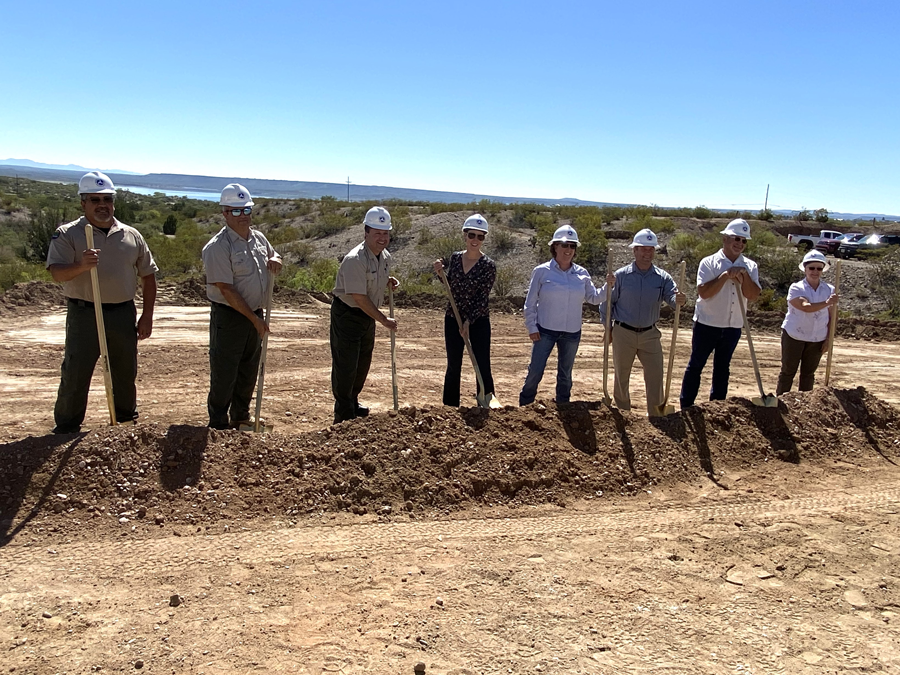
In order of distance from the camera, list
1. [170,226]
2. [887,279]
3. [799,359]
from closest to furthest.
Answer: [799,359], [887,279], [170,226]

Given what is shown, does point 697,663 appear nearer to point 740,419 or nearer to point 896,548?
point 896,548

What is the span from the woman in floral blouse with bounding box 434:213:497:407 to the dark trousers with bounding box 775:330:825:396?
9.52 feet

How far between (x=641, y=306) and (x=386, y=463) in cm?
249

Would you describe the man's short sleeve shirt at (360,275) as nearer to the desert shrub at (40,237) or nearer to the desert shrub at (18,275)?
the desert shrub at (18,275)

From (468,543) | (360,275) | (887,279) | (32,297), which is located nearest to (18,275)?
(32,297)

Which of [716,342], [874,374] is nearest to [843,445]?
[716,342]

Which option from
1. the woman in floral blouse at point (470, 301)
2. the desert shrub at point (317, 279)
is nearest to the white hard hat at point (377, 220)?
the woman in floral blouse at point (470, 301)

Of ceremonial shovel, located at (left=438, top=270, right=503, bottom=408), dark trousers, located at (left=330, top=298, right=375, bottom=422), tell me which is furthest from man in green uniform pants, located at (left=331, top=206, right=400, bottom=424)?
ceremonial shovel, located at (left=438, top=270, right=503, bottom=408)

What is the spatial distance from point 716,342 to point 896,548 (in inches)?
81.4

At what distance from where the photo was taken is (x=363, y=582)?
3.72m

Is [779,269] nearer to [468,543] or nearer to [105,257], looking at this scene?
[468,543]

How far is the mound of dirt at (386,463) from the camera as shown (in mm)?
4281

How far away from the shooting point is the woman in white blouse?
6320 mm

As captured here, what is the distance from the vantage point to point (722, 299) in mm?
5730
